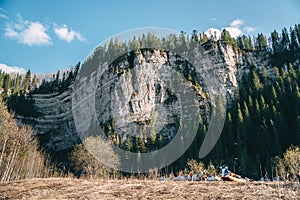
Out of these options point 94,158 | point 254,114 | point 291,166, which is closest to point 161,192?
point 291,166

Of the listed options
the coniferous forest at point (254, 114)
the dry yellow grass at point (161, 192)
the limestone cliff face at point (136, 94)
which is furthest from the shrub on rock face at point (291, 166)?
the limestone cliff face at point (136, 94)

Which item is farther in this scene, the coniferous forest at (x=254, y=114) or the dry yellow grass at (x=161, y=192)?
the coniferous forest at (x=254, y=114)

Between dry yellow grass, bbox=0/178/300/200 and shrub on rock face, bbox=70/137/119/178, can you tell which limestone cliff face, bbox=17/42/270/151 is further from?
dry yellow grass, bbox=0/178/300/200

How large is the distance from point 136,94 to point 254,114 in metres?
27.4

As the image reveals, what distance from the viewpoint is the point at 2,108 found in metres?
23.0

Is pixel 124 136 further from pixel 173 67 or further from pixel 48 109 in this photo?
pixel 48 109

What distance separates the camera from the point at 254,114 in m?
49.6

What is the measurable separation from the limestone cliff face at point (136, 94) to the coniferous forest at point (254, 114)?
111 inches

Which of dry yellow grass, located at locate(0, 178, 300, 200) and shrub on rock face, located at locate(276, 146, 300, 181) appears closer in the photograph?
dry yellow grass, located at locate(0, 178, 300, 200)

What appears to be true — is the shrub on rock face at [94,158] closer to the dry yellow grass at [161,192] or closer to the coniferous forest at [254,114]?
the coniferous forest at [254,114]

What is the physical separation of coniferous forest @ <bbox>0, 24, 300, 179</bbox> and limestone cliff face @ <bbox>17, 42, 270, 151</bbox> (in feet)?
9.28

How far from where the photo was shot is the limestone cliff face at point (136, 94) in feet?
201

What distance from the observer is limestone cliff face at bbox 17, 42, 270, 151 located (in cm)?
6112

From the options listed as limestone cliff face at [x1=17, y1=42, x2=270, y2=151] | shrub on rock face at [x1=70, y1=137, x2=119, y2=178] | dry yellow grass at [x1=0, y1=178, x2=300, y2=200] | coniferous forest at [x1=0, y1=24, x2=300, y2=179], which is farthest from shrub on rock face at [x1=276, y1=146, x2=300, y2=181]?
limestone cliff face at [x1=17, y1=42, x2=270, y2=151]
